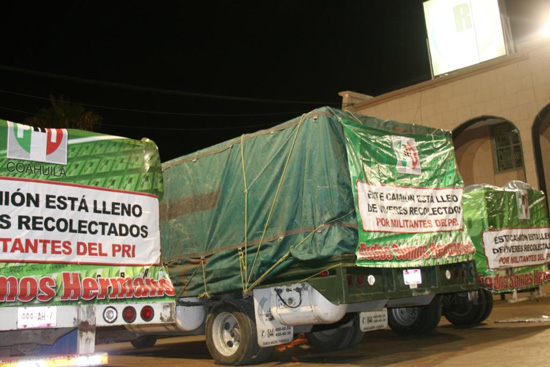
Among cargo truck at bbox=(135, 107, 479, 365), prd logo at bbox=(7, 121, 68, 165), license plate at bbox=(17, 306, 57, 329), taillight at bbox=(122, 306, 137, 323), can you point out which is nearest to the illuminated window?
cargo truck at bbox=(135, 107, 479, 365)

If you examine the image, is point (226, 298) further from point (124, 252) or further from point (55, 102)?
point (55, 102)

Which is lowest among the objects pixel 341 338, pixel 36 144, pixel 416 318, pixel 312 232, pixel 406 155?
pixel 341 338

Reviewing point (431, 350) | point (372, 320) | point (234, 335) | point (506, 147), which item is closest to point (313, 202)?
point (372, 320)

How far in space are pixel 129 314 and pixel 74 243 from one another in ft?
2.73

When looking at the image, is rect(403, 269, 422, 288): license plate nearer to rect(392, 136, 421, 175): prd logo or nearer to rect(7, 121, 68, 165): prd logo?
rect(392, 136, 421, 175): prd logo

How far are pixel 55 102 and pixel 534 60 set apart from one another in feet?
64.4

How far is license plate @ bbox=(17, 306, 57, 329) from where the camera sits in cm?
501

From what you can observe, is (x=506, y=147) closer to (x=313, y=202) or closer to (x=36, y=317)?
(x=313, y=202)

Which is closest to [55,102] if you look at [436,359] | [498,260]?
[498,260]

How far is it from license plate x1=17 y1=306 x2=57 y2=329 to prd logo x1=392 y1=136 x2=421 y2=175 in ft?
15.7

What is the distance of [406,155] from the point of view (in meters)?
8.32

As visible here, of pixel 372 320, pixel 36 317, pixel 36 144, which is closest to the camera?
pixel 36 317

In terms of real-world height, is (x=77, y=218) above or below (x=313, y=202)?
below

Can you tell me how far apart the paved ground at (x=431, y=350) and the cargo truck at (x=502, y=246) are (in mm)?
466
